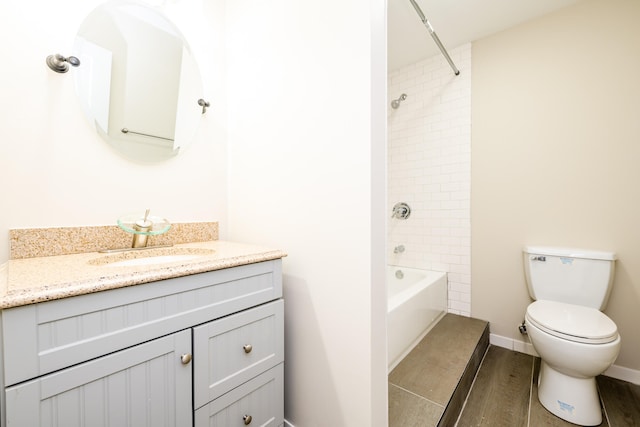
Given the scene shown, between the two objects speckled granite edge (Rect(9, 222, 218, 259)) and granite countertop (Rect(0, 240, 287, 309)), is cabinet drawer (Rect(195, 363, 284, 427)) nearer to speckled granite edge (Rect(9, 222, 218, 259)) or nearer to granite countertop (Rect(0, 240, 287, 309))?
granite countertop (Rect(0, 240, 287, 309))

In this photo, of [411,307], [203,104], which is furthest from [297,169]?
[411,307]

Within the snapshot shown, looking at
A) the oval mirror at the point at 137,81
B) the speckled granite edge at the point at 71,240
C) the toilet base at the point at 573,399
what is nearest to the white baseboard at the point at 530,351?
the toilet base at the point at 573,399

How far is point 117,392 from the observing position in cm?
68

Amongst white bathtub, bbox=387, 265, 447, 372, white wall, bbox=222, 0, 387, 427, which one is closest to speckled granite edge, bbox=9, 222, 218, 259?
white wall, bbox=222, 0, 387, 427

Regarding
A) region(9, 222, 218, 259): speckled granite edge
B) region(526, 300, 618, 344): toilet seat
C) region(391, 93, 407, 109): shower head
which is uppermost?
region(391, 93, 407, 109): shower head

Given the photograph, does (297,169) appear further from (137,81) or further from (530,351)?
(530,351)

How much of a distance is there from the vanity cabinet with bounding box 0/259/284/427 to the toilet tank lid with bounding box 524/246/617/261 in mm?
1812

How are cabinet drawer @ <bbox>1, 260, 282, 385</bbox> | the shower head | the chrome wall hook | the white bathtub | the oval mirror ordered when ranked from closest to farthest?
cabinet drawer @ <bbox>1, 260, 282, 385</bbox>
the oval mirror
the chrome wall hook
the white bathtub
the shower head

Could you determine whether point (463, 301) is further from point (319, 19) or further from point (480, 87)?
point (319, 19)

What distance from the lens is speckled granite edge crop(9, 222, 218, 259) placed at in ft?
3.07

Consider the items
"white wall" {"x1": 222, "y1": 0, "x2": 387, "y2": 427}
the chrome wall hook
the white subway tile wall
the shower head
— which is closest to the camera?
"white wall" {"x1": 222, "y1": 0, "x2": 387, "y2": 427}

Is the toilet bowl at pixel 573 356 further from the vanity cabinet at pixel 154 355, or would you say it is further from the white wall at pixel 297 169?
the vanity cabinet at pixel 154 355

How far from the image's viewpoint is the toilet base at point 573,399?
131 centimetres

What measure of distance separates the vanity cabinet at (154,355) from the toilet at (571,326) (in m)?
1.41
